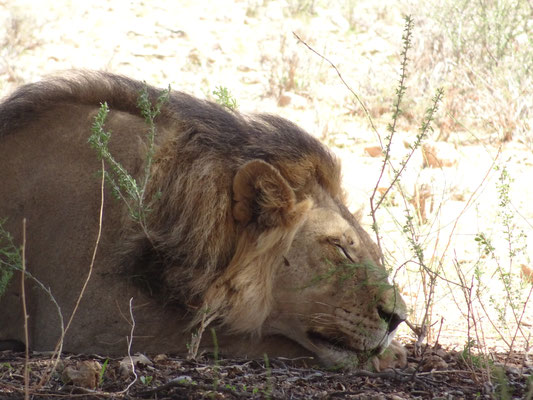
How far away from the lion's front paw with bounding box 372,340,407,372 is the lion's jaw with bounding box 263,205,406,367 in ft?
0.23

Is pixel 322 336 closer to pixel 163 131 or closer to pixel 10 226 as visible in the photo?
pixel 163 131

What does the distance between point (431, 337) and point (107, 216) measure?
1.85 meters

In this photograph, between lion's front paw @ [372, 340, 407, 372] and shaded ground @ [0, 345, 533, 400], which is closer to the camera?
shaded ground @ [0, 345, 533, 400]

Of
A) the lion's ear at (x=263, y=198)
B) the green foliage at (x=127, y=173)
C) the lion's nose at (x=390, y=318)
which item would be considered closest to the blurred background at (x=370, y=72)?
the lion's nose at (x=390, y=318)

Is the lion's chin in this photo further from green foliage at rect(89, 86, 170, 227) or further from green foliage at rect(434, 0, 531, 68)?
green foliage at rect(434, 0, 531, 68)

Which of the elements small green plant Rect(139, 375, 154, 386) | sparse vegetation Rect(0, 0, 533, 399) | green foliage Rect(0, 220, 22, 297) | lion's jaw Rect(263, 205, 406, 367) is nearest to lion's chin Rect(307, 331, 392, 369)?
lion's jaw Rect(263, 205, 406, 367)

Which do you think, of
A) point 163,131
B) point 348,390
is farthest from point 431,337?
point 163,131

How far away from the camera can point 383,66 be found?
1125 centimetres

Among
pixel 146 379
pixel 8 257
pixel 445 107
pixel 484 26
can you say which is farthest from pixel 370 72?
pixel 146 379

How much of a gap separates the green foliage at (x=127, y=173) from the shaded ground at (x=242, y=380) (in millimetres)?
631

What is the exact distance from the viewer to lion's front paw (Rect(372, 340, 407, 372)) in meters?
3.76

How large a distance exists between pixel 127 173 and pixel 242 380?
3.47ft

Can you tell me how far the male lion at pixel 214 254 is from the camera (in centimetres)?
366

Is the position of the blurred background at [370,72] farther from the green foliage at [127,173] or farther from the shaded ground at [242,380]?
the green foliage at [127,173]
